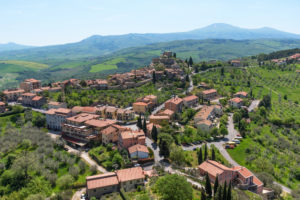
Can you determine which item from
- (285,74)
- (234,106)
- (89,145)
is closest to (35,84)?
(89,145)

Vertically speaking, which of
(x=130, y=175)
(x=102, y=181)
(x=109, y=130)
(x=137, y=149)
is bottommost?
(x=102, y=181)

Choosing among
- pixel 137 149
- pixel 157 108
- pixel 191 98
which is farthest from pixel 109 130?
pixel 191 98

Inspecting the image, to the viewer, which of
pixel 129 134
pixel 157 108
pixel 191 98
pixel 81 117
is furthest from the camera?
pixel 191 98

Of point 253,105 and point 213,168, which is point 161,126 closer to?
point 213,168

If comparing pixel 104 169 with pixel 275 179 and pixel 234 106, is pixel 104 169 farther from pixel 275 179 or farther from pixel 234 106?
pixel 234 106

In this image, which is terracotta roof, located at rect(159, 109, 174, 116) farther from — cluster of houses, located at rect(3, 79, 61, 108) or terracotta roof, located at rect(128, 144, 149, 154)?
cluster of houses, located at rect(3, 79, 61, 108)

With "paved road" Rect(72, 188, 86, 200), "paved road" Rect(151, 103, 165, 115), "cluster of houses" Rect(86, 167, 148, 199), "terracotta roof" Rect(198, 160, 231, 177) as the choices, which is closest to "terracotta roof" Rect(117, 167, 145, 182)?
"cluster of houses" Rect(86, 167, 148, 199)

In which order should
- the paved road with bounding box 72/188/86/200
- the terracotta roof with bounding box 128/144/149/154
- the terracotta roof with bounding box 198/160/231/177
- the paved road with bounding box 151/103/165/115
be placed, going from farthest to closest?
the paved road with bounding box 151/103/165/115, the terracotta roof with bounding box 128/144/149/154, the terracotta roof with bounding box 198/160/231/177, the paved road with bounding box 72/188/86/200
